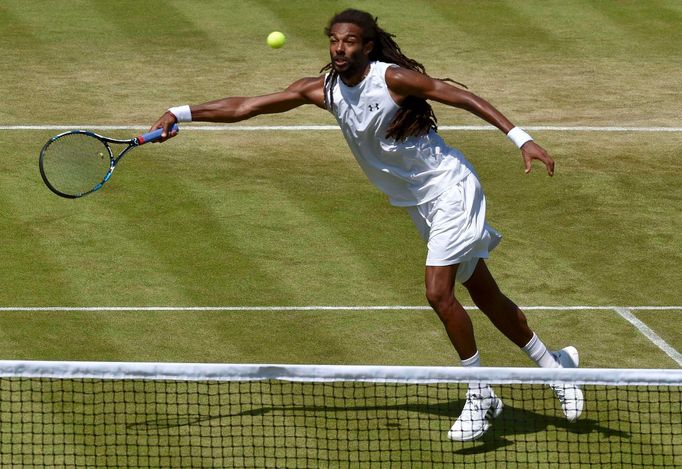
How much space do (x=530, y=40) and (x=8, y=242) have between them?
909 cm

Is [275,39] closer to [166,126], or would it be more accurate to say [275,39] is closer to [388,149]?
[166,126]

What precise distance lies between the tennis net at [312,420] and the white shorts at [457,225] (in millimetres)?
799

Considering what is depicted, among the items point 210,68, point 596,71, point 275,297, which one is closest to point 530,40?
point 596,71

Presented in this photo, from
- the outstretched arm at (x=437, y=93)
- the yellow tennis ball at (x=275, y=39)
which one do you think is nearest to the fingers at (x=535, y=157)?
the outstretched arm at (x=437, y=93)

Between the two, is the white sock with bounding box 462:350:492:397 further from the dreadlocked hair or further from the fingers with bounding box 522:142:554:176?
the dreadlocked hair

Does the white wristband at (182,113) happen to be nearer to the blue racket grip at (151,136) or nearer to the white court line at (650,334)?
the blue racket grip at (151,136)

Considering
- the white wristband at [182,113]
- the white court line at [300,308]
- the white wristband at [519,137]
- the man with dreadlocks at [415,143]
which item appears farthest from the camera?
the white court line at [300,308]

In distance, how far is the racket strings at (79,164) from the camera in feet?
33.1

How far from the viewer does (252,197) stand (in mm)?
14648

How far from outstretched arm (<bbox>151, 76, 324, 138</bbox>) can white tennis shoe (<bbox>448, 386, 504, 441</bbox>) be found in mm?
2046

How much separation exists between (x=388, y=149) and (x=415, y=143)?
17cm

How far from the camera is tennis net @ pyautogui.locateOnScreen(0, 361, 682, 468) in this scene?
27.4 ft

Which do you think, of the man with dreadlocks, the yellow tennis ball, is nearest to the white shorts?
the man with dreadlocks

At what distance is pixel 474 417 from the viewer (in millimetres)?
9383
